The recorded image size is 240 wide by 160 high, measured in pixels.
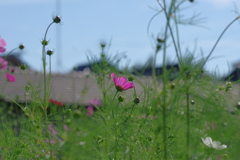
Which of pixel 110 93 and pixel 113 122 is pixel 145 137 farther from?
pixel 110 93

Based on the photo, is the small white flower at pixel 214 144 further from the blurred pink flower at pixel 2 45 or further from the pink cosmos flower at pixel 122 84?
→ the blurred pink flower at pixel 2 45

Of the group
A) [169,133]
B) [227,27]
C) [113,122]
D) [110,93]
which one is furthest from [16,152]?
[227,27]

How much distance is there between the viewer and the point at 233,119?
920mm

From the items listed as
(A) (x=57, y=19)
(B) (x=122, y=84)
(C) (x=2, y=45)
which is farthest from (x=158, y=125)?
(C) (x=2, y=45)

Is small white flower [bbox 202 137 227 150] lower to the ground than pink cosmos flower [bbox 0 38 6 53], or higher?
lower

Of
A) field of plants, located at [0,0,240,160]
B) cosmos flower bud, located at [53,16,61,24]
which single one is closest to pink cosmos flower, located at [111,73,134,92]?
field of plants, located at [0,0,240,160]

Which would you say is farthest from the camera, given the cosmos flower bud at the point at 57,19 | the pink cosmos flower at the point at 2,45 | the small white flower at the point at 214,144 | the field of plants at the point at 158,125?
the pink cosmos flower at the point at 2,45

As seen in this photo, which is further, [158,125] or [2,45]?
[2,45]

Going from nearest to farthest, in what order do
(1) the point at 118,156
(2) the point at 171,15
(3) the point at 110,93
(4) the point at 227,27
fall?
(2) the point at 171,15, (4) the point at 227,27, (1) the point at 118,156, (3) the point at 110,93

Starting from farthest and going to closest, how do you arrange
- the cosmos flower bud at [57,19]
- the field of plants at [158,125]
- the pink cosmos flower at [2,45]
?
1. the pink cosmos flower at [2,45]
2. the cosmos flower bud at [57,19]
3. the field of plants at [158,125]

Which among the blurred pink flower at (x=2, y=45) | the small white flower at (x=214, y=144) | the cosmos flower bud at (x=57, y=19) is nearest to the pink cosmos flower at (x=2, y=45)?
the blurred pink flower at (x=2, y=45)

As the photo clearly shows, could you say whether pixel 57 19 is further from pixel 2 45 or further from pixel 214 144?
pixel 214 144

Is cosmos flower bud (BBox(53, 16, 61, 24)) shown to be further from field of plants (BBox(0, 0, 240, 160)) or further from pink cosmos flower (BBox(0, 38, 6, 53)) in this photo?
pink cosmos flower (BBox(0, 38, 6, 53))

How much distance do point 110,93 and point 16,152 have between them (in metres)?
0.55
